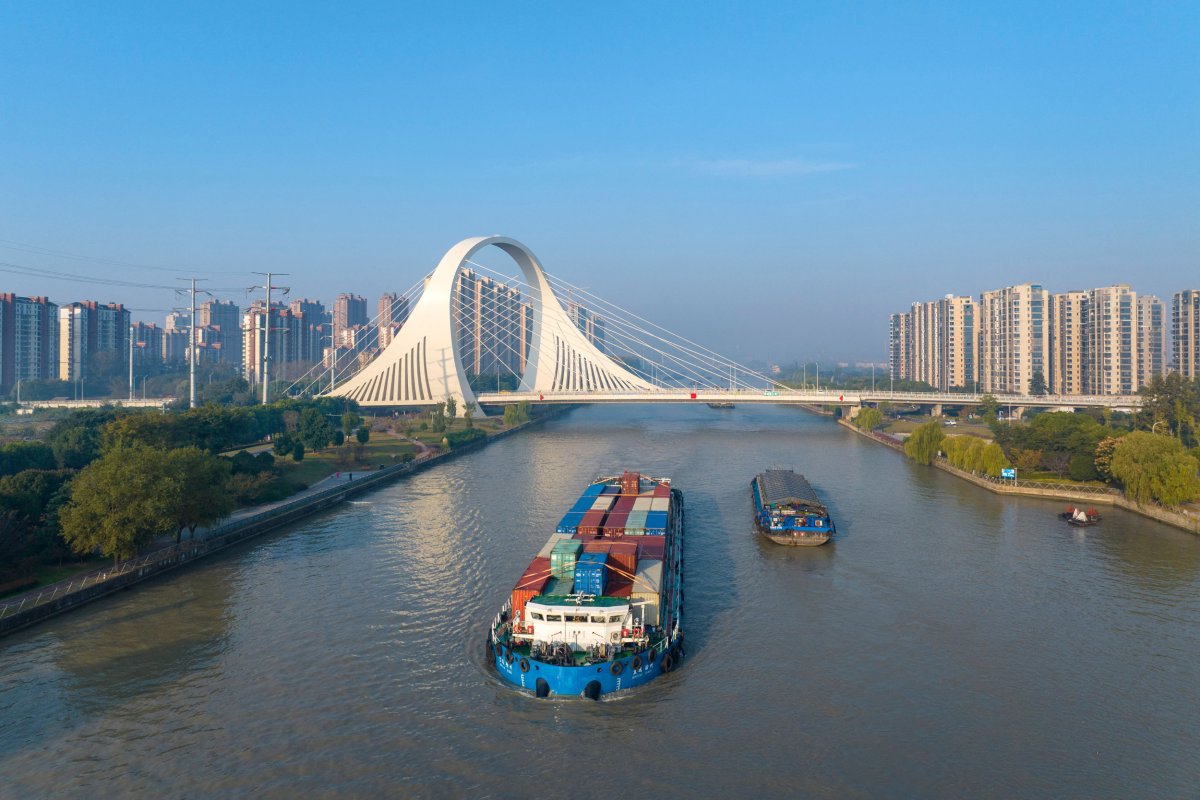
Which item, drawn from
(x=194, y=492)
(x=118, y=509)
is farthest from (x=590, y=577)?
(x=194, y=492)

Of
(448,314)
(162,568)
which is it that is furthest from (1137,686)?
(448,314)

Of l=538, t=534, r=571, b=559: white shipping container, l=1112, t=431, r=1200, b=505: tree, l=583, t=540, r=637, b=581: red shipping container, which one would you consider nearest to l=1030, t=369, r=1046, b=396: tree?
l=1112, t=431, r=1200, b=505: tree

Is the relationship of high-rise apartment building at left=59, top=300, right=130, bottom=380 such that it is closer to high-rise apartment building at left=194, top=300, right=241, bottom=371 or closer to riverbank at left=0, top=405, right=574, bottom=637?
high-rise apartment building at left=194, top=300, right=241, bottom=371

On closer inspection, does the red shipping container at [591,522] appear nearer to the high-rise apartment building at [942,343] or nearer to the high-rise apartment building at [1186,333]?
the high-rise apartment building at [1186,333]

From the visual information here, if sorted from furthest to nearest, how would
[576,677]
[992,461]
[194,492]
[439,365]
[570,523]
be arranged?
[439,365] → [992,461] → [194,492] → [570,523] → [576,677]

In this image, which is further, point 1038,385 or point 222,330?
point 222,330

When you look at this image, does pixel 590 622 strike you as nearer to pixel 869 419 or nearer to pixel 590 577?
pixel 590 577
